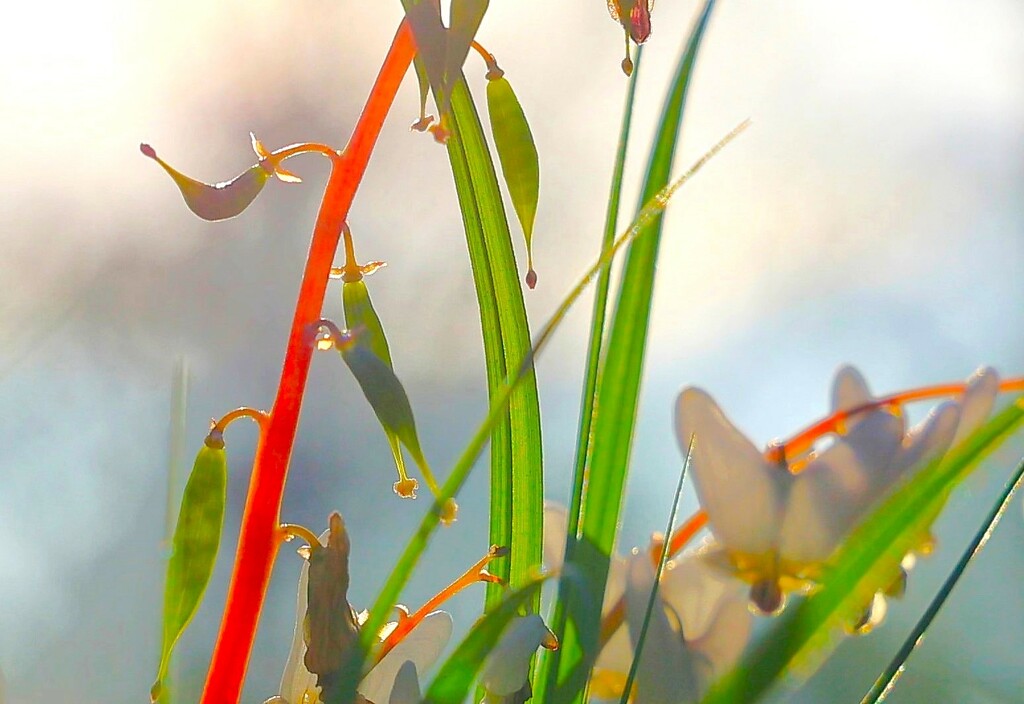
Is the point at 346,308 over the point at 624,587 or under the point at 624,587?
over

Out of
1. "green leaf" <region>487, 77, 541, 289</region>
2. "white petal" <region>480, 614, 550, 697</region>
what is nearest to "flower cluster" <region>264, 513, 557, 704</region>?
"white petal" <region>480, 614, 550, 697</region>

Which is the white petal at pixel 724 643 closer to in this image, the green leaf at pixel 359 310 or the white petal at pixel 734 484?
the white petal at pixel 734 484

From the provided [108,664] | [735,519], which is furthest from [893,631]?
[735,519]

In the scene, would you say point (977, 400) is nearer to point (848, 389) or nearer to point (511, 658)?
point (848, 389)

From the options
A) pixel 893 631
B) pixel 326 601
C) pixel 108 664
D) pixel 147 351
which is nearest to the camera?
pixel 326 601

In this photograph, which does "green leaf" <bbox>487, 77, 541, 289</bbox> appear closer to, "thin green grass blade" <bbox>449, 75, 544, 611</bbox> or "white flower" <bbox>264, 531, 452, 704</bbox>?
"thin green grass blade" <bbox>449, 75, 544, 611</bbox>

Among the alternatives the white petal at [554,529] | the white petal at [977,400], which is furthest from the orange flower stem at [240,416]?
the white petal at [977,400]

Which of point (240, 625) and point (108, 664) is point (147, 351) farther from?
point (240, 625)
